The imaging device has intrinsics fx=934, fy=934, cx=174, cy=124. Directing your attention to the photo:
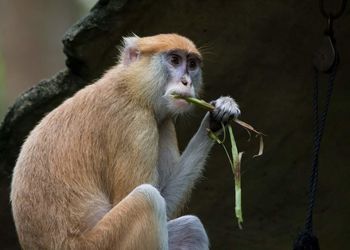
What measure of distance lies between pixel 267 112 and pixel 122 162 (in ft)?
6.21

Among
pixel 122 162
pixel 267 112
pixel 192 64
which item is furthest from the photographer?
pixel 267 112

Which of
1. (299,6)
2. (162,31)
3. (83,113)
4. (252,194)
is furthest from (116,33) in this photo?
(252,194)

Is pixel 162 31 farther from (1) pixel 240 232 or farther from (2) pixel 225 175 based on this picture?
(1) pixel 240 232

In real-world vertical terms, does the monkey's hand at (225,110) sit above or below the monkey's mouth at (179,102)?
below

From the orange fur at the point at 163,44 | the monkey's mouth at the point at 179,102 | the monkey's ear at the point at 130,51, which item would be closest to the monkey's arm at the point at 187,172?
the monkey's mouth at the point at 179,102

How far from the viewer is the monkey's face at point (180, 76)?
6531 millimetres

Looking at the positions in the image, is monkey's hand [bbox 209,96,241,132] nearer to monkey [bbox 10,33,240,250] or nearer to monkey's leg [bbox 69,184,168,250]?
monkey [bbox 10,33,240,250]

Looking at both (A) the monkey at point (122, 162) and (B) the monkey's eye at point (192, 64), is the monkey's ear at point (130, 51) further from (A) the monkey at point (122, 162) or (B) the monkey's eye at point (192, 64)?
(B) the monkey's eye at point (192, 64)

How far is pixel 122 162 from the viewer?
6.33 meters

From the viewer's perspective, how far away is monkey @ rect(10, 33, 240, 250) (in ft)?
20.1

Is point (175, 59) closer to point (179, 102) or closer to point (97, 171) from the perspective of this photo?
point (179, 102)

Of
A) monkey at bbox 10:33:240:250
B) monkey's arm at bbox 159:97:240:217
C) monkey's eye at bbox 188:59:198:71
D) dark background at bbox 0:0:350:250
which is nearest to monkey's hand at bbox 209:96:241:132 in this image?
monkey at bbox 10:33:240:250

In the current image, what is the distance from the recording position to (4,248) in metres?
7.87

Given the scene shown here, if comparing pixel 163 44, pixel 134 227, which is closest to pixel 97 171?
pixel 134 227
